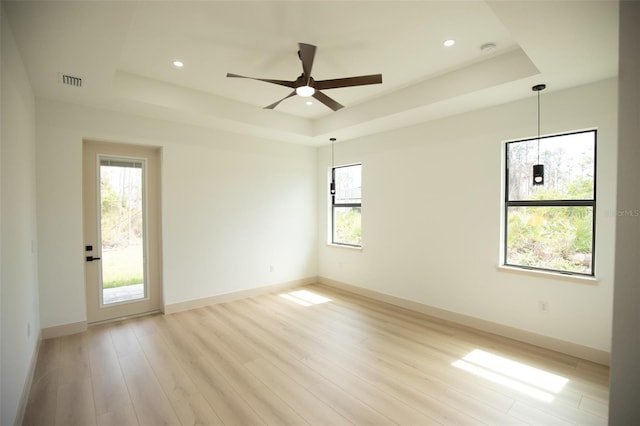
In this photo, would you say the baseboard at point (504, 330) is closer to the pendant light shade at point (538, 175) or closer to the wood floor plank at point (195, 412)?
the pendant light shade at point (538, 175)

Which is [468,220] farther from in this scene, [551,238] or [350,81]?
[350,81]

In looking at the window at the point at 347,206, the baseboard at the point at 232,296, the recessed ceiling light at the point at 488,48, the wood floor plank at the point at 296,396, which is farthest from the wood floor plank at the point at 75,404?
the recessed ceiling light at the point at 488,48

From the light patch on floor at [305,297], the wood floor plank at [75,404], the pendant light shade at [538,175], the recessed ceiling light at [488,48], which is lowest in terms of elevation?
the light patch on floor at [305,297]

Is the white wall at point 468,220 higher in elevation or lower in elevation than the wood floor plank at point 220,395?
higher

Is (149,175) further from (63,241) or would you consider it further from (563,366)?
(563,366)

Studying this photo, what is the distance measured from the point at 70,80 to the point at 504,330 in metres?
5.47

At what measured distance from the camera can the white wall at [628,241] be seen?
5.13 ft

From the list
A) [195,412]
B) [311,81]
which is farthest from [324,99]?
[195,412]

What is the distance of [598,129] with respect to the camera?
9.80 ft

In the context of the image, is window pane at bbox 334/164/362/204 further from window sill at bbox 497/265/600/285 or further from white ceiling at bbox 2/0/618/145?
window sill at bbox 497/265/600/285

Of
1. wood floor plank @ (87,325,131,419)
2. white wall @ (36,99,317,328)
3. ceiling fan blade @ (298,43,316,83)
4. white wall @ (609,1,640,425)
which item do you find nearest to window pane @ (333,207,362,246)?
white wall @ (36,99,317,328)

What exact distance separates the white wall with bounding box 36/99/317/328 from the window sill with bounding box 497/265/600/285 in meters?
3.56

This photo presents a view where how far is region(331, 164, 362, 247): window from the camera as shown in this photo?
18.2ft

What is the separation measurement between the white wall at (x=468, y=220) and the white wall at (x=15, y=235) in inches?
168
